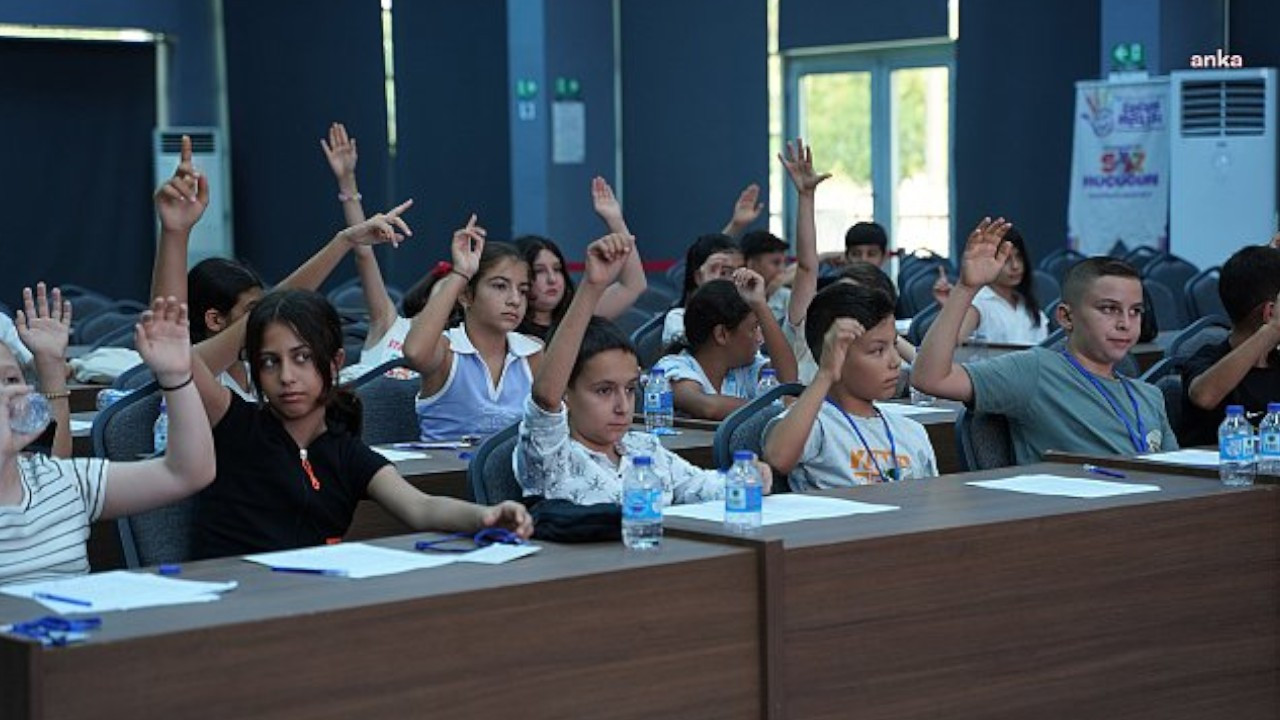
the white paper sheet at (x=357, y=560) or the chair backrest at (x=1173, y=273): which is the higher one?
the white paper sheet at (x=357, y=560)

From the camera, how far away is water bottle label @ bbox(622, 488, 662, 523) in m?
3.57

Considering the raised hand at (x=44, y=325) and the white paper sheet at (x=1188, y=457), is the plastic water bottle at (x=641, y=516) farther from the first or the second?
the white paper sheet at (x=1188, y=457)

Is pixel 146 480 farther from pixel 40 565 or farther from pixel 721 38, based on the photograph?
pixel 721 38

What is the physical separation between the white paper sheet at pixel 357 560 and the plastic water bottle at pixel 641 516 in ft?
0.99

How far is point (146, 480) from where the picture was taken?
12.3 feet

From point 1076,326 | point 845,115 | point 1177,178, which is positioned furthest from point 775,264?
point 845,115

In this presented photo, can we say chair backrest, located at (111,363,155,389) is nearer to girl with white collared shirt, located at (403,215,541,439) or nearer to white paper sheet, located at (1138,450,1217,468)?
girl with white collared shirt, located at (403,215,541,439)

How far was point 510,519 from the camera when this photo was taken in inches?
145

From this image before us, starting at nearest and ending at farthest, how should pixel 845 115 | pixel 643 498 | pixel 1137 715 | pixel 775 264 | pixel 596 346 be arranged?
1. pixel 643 498
2. pixel 1137 715
3. pixel 596 346
4. pixel 775 264
5. pixel 845 115

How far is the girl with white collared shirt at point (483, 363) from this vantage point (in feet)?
19.6

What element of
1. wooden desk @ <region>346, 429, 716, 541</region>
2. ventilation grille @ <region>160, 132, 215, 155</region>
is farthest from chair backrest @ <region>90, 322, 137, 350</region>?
ventilation grille @ <region>160, 132, 215, 155</region>

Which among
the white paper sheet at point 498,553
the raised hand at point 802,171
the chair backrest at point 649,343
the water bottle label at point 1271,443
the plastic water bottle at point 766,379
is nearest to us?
the white paper sheet at point 498,553

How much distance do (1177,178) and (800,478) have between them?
9.56 m

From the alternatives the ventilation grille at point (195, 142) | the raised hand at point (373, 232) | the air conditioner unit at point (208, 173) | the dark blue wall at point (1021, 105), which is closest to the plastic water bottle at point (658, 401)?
the raised hand at point (373, 232)
